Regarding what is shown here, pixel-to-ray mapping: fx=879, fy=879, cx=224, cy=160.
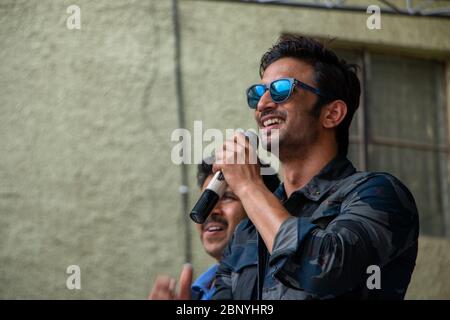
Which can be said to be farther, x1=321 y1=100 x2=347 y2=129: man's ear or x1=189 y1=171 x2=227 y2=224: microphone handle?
x1=321 y1=100 x2=347 y2=129: man's ear

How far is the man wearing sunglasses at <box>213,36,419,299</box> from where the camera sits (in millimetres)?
2367

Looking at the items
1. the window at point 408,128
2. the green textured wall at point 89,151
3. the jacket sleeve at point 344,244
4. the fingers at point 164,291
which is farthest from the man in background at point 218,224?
the window at point 408,128

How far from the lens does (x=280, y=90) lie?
282 cm

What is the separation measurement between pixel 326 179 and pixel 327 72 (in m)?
0.39

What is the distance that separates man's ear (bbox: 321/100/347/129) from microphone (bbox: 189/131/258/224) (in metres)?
0.30

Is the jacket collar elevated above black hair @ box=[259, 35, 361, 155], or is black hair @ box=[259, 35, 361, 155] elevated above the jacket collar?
black hair @ box=[259, 35, 361, 155]

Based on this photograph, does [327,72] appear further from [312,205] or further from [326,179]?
[312,205]

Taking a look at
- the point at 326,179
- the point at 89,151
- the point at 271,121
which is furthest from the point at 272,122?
the point at 89,151

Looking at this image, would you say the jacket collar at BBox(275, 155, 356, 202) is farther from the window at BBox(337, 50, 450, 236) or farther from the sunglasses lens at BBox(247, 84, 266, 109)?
the window at BBox(337, 50, 450, 236)

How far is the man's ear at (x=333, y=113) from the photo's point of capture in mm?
2930

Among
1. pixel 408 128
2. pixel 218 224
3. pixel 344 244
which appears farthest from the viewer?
pixel 408 128

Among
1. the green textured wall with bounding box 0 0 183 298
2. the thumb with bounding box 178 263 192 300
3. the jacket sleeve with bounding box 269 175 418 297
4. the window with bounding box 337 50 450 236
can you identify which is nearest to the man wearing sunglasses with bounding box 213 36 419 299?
the jacket sleeve with bounding box 269 175 418 297

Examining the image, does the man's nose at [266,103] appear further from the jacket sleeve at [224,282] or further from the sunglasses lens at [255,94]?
the jacket sleeve at [224,282]
